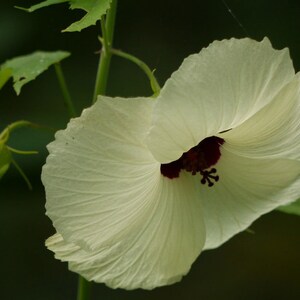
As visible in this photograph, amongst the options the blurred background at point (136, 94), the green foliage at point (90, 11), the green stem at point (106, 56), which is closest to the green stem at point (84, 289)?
the green stem at point (106, 56)

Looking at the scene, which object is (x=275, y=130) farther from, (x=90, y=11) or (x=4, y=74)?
(x=4, y=74)

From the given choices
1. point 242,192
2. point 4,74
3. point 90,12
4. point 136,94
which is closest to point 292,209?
point 242,192

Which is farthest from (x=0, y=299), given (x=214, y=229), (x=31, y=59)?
(x=214, y=229)

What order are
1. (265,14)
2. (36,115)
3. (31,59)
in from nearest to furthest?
(31,59) < (265,14) < (36,115)

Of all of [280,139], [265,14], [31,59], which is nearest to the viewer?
[280,139]

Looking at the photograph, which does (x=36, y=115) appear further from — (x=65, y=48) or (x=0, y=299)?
(x=0, y=299)

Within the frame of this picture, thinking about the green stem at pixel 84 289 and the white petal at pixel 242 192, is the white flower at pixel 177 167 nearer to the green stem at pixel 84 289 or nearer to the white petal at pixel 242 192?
the white petal at pixel 242 192
